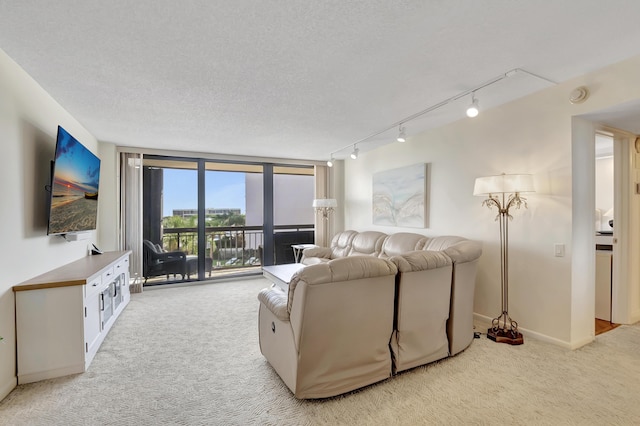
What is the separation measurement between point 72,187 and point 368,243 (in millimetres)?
3850

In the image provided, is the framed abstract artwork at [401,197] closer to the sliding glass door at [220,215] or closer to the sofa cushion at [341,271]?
the sliding glass door at [220,215]

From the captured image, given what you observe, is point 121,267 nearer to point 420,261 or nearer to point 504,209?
point 420,261

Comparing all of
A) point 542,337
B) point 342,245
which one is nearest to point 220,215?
point 342,245

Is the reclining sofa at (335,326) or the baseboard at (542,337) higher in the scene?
the reclining sofa at (335,326)

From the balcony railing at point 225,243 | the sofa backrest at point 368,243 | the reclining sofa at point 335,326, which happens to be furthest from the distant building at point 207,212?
the reclining sofa at point 335,326

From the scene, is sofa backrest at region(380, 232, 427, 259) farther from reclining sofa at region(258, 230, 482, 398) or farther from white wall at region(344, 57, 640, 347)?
reclining sofa at region(258, 230, 482, 398)

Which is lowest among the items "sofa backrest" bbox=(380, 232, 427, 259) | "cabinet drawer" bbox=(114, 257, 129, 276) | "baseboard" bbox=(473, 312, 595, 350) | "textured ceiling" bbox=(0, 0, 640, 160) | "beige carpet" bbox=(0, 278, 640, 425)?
"beige carpet" bbox=(0, 278, 640, 425)

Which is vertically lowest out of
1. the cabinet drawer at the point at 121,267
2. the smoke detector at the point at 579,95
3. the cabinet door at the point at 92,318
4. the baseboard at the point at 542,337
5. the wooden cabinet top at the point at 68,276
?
the baseboard at the point at 542,337

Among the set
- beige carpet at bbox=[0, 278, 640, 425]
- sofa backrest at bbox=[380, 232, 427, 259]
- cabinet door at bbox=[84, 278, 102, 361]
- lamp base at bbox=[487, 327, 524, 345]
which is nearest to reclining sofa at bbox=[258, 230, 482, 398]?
beige carpet at bbox=[0, 278, 640, 425]

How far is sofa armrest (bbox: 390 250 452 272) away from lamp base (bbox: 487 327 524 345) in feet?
3.71

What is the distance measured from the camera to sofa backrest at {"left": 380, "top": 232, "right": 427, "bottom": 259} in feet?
12.9

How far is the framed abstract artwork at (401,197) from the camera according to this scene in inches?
167

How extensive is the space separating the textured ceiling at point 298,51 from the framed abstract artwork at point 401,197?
1101mm

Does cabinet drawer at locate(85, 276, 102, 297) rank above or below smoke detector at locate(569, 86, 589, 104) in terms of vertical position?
below
